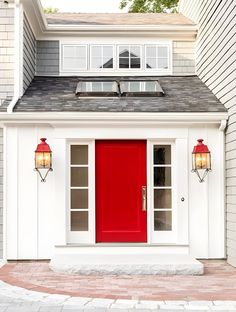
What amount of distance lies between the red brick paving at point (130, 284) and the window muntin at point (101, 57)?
4.74 metres

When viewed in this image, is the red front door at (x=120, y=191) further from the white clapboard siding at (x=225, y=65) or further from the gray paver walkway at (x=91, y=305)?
the gray paver walkway at (x=91, y=305)

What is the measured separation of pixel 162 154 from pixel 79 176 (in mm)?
1490

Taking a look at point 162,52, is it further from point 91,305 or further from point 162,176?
point 91,305

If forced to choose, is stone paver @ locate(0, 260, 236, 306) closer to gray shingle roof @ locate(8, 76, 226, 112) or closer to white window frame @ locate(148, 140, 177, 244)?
white window frame @ locate(148, 140, 177, 244)

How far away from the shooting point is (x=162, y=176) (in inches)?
333

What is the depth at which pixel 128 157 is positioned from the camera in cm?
846

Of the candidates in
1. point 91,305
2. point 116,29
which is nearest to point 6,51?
point 116,29

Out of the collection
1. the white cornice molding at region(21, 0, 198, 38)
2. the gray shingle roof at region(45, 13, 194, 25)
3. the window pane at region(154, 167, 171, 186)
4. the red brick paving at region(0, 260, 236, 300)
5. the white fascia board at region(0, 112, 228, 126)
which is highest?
the gray shingle roof at region(45, 13, 194, 25)

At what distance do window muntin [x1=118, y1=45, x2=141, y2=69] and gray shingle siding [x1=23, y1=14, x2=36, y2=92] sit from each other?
1.87m

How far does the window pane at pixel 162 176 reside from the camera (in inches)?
332

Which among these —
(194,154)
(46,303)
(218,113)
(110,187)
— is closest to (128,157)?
(110,187)

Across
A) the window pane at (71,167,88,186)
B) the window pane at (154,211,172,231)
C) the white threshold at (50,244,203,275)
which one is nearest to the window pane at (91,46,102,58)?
the window pane at (71,167,88,186)

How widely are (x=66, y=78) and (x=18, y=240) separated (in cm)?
372

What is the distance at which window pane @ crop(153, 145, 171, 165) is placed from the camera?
845 cm
